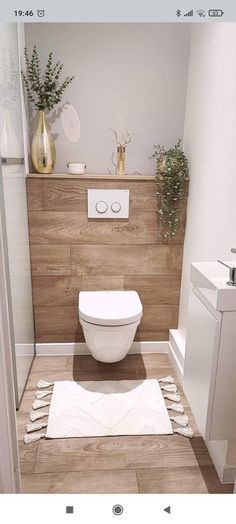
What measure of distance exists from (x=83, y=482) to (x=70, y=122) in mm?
1778

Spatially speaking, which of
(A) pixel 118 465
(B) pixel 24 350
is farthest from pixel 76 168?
(A) pixel 118 465

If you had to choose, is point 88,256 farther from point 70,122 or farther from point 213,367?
point 213,367

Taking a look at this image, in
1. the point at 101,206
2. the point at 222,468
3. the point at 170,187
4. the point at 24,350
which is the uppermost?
the point at 170,187

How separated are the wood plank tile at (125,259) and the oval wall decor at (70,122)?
640 mm

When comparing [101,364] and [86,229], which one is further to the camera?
[101,364]

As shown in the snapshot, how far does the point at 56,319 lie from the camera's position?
87.2 inches

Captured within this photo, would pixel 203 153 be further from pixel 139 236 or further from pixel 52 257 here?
pixel 52 257

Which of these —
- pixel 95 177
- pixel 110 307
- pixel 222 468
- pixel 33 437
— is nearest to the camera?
pixel 222 468

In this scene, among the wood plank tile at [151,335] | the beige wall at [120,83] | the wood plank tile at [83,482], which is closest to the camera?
the wood plank tile at [83,482]

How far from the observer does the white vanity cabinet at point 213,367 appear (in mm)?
1112

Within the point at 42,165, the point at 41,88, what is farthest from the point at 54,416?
the point at 41,88

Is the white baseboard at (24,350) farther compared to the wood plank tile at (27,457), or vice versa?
the white baseboard at (24,350)
